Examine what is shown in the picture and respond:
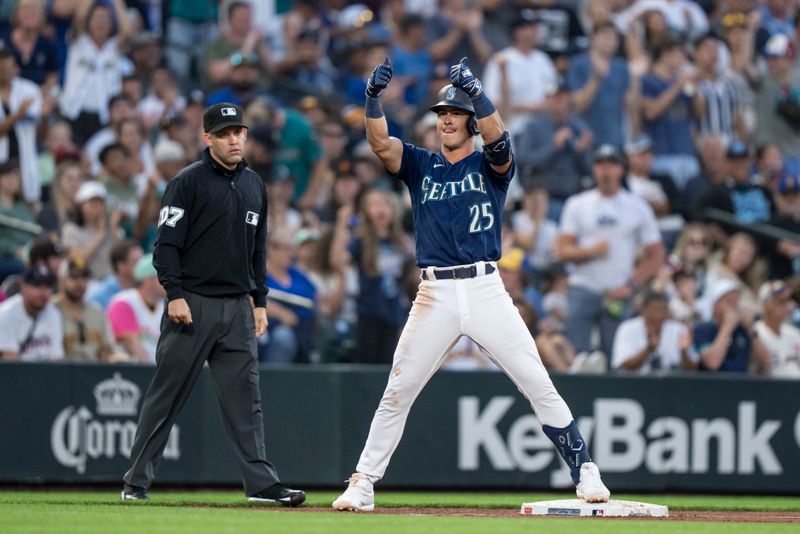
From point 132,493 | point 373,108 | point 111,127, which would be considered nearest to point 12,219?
point 111,127

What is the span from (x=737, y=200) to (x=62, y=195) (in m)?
6.95

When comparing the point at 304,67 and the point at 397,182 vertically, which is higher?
the point at 304,67

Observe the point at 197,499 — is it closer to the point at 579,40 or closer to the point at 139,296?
the point at 139,296

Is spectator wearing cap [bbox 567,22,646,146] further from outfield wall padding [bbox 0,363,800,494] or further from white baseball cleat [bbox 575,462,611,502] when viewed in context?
white baseball cleat [bbox 575,462,611,502]

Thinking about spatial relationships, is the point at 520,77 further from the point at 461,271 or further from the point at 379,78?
the point at 461,271

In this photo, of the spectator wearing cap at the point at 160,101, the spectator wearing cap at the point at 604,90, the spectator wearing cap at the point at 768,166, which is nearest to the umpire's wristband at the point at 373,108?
the spectator wearing cap at the point at 160,101

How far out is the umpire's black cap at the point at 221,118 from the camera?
7906 millimetres

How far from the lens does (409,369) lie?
7668 mm

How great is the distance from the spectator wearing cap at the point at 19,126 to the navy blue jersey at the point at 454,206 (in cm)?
646

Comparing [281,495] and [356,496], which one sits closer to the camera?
[356,496]

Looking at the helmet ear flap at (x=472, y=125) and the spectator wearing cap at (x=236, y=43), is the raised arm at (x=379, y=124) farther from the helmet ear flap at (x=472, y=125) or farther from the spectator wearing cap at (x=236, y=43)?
the spectator wearing cap at (x=236, y=43)

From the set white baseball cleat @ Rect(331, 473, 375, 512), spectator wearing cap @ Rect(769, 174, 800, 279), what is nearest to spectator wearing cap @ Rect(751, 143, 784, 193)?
spectator wearing cap @ Rect(769, 174, 800, 279)

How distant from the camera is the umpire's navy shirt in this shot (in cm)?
788

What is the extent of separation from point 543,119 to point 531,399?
7.68 metres
